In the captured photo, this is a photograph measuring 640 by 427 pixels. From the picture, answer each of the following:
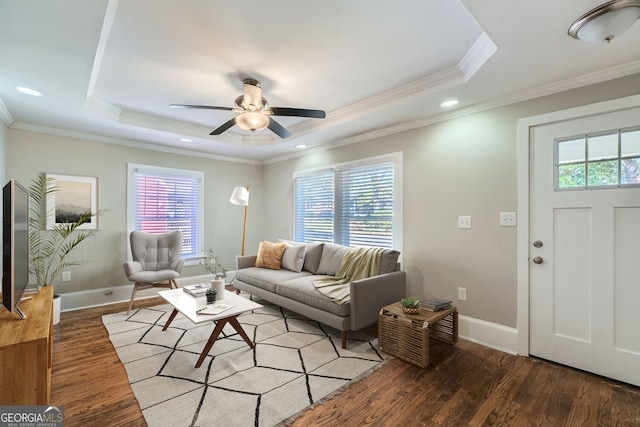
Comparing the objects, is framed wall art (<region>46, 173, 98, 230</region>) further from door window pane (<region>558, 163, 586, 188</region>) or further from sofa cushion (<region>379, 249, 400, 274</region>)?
door window pane (<region>558, 163, 586, 188</region>)

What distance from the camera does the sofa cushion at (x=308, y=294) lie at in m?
2.65

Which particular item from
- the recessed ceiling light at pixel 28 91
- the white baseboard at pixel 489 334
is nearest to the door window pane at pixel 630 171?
the white baseboard at pixel 489 334

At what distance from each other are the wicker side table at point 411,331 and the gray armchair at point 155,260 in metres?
2.77

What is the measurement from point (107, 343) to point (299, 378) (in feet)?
6.46

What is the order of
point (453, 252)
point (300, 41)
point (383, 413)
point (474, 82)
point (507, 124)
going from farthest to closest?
point (453, 252) → point (507, 124) → point (474, 82) → point (300, 41) → point (383, 413)

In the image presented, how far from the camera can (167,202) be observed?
452cm

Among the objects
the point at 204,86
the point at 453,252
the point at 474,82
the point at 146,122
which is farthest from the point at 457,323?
the point at 146,122

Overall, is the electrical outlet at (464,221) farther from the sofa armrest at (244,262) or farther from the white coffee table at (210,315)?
the sofa armrest at (244,262)

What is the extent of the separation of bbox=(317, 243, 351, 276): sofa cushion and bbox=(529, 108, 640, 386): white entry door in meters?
1.96

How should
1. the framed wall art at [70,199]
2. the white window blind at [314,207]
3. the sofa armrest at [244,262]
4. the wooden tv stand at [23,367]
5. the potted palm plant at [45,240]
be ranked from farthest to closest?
the white window blind at [314,207] → the sofa armrest at [244,262] → the framed wall art at [70,199] → the potted palm plant at [45,240] → the wooden tv stand at [23,367]

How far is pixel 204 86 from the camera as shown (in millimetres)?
2725

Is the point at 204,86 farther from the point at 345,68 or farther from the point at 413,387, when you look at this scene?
the point at 413,387

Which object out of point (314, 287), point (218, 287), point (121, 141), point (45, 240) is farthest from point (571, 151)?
point (45, 240)

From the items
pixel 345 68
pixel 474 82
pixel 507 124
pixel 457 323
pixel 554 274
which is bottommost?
pixel 457 323
